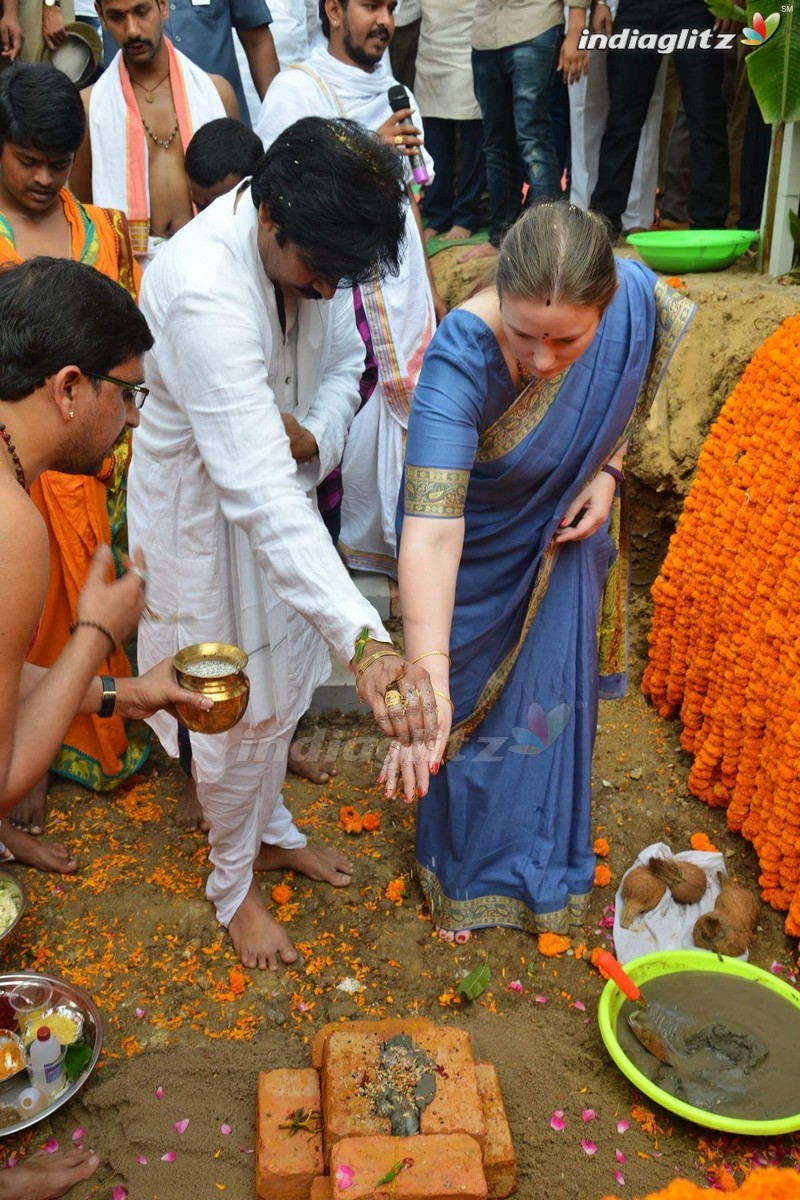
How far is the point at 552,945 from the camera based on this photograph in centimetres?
328

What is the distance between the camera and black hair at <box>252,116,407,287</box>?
2324 mm

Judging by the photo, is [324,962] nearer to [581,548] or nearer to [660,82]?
[581,548]

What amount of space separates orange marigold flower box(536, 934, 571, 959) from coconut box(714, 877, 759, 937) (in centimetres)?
47

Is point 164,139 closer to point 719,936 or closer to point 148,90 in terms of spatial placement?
point 148,90

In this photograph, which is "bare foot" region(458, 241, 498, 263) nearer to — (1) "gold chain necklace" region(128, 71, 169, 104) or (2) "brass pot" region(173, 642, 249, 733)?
(1) "gold chain necklace" region(128, 71, 169, 104)

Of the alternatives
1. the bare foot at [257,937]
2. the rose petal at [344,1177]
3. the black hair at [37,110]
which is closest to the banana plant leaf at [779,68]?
the black hair at [37,110]

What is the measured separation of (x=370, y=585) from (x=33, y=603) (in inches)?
124

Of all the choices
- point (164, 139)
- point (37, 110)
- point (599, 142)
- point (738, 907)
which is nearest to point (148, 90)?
point (164, 139)

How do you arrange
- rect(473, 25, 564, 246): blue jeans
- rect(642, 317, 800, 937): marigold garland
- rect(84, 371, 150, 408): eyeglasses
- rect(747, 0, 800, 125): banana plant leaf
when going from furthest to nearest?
rect(473, 25, 564, 246): blue jeans → rect(747, 0, 800, 125): banana plant leaf → rect(642, 317, 800, 937): marigold garland → rect(84, 371, 150, 408): eyeglasses

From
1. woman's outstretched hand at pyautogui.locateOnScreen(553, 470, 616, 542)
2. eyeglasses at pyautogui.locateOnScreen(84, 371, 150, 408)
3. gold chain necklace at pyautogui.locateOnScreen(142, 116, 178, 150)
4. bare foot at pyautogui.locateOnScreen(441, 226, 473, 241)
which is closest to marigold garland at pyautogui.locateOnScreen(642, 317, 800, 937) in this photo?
woman's outstretched hand at pyautogui.locateOnScreen(553, 470, 616, 542)

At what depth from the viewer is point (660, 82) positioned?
6.20 m

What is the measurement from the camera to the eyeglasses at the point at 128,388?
6.69 ft

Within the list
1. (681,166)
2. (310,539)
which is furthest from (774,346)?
(681,166)

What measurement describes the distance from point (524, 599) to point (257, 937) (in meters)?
1.28
